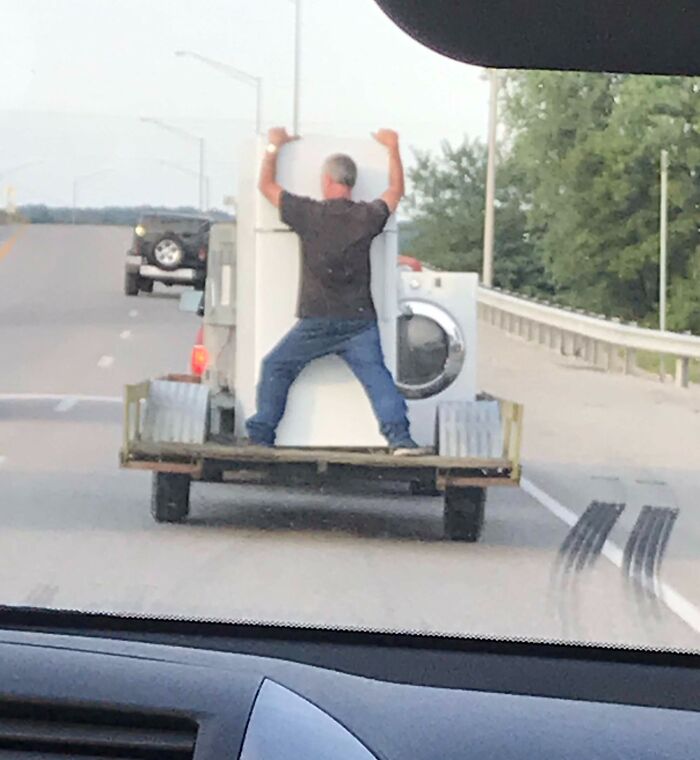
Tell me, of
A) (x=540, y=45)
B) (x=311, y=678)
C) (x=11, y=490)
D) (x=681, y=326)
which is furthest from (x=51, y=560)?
(x=540, y=45)

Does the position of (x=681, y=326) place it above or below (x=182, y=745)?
above

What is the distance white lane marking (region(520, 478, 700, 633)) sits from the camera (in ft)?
12.4

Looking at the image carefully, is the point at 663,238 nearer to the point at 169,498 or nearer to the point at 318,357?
the point at 318,357

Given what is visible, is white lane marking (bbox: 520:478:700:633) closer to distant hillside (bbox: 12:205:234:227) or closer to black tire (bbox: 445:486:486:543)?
black tire (bbox: 445:486:486:543)

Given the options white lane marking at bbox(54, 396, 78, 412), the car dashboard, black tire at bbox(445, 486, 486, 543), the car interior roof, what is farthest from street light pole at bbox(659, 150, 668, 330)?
white lane marking at bbox(54, 396, 78, 412)

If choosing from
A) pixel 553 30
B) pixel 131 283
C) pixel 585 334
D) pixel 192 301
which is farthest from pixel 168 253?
pixel 553 30

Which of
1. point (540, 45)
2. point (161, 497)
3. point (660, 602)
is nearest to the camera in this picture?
point (540, 45)

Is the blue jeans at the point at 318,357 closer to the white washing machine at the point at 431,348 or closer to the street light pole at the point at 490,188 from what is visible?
the white washing machine at the point at 431,348

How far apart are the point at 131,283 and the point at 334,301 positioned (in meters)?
0.57

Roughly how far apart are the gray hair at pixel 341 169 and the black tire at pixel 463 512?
0.89 m

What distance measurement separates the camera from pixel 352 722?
106 inches

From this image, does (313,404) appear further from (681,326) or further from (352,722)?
(352,722)

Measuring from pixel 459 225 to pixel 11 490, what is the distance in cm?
139

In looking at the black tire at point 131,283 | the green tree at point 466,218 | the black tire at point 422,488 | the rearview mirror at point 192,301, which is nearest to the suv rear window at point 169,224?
the black tire at point 131,283
